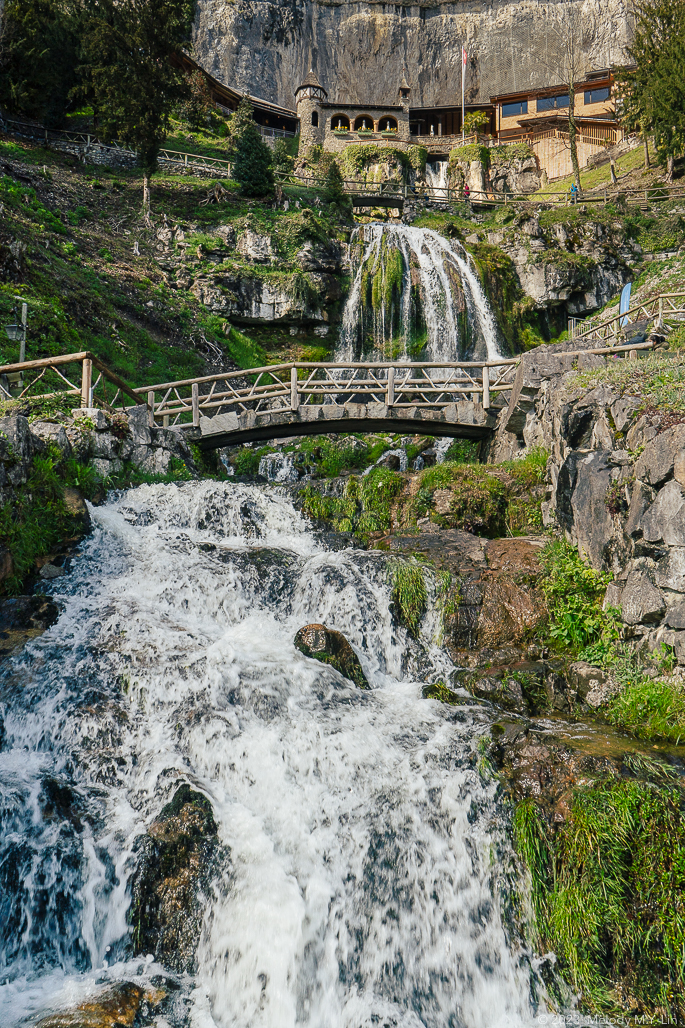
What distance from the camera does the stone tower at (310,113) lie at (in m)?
43.5

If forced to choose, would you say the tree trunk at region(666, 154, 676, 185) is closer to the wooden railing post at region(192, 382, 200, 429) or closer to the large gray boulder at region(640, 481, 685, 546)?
the wooden railing post at region(192, 382, 200, 429)

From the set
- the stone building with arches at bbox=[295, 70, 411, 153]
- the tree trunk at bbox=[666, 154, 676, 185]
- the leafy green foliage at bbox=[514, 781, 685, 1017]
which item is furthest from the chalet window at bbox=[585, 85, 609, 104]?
the leafy green foliage at bbox=[514, 781, 685, 1017]

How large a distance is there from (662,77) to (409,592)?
1162 inches

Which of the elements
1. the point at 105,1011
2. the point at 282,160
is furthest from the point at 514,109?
the point at 105,1011

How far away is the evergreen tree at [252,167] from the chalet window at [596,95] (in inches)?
949

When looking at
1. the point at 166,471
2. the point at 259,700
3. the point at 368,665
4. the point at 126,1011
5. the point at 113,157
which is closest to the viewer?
the point at 126,1011

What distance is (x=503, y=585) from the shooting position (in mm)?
9914

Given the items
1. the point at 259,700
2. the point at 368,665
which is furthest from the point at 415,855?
the point at 368,665

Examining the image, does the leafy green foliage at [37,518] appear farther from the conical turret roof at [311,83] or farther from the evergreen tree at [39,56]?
the conical turret roof at [311,83]

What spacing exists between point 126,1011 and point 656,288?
1023 inches

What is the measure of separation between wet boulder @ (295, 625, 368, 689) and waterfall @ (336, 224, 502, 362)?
17017 mm

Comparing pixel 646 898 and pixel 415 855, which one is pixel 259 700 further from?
pixel 646 898

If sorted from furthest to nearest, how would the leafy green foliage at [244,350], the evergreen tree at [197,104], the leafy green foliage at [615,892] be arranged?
the evergreen tree at [197,104], the leafy green foliage at [244,350], the leafy green foliage at [615,892]

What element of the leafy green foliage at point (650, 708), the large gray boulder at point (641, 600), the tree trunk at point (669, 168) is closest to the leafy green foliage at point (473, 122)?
the tree trunk at point (669, 168)
